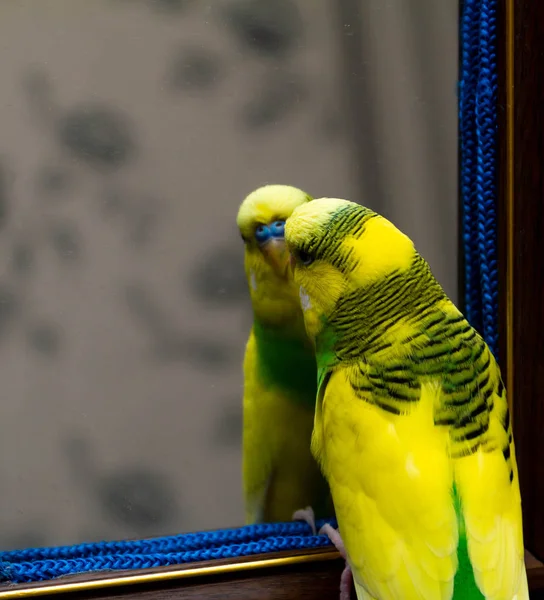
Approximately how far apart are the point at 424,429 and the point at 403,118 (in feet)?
1.54

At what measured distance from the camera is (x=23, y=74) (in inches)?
32.2

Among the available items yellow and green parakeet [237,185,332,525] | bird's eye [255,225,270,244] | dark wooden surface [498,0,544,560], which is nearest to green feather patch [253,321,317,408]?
yellow and green parakeet [237,185,332,525]

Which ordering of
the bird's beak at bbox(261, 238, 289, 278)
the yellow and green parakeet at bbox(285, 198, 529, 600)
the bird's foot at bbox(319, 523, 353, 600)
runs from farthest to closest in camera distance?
1. the bird's beak at bbox(261, 238, 289, 278)
2. the bird's foot at bbox(319, 523, 353, 600)
3. the yellow and green parakeet at bbox(285, 198, 529, 600)

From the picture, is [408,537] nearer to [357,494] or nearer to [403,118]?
[357,494]

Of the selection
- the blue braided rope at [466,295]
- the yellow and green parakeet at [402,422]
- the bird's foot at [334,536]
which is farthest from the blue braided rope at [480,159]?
the bird's foot at [334,536]

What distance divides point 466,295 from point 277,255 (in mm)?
240

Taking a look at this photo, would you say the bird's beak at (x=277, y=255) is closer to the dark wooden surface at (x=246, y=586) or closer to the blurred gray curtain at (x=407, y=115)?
the blurred gray curtain at (x=407, y=115)

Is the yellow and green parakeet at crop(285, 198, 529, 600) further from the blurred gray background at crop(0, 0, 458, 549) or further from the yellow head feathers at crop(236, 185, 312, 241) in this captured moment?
the blurred gray background at crop(0, 0, 458, 549)

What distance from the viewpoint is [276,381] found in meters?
0.82

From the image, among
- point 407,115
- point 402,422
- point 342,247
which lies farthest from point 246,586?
point 407,115

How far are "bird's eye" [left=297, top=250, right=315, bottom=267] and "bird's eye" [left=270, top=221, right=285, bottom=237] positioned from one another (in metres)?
0.14

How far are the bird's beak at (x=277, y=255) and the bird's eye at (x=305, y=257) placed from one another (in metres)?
0.13

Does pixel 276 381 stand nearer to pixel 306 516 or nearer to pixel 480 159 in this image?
pixel 306 516

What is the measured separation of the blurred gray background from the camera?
2.72 feet
